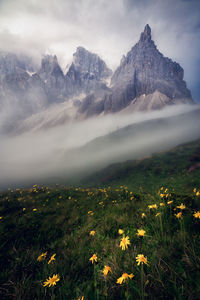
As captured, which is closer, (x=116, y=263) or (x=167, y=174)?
(x=116, y=263)

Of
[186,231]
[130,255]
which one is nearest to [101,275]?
[130,255]

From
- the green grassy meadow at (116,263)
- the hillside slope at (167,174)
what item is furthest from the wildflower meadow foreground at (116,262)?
the hillside slope at (167,174)

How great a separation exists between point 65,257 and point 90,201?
512 centimetres

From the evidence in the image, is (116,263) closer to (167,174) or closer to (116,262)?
(116,262)

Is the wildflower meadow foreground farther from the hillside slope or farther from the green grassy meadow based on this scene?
the hillside slope

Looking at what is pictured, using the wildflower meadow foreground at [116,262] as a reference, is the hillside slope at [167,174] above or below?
below

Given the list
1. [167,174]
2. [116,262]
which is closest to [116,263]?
[116,262]

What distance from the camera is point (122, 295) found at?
61.5 inches

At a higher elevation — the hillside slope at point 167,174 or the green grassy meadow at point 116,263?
the green grassy meadow at point 116,263

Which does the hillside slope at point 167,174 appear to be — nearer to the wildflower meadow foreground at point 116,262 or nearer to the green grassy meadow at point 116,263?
the green grassy meadow at point 116,263

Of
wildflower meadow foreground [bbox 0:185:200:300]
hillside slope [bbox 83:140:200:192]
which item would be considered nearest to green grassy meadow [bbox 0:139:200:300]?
wildflower meadow foreground [bbox 0:185:200:300]

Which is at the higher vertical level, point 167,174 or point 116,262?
point 116,262

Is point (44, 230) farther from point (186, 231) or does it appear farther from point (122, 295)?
point (186, 231)

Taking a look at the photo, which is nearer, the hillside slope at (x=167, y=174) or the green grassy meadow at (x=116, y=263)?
the green grassy meadow at (x=116, y=263)
